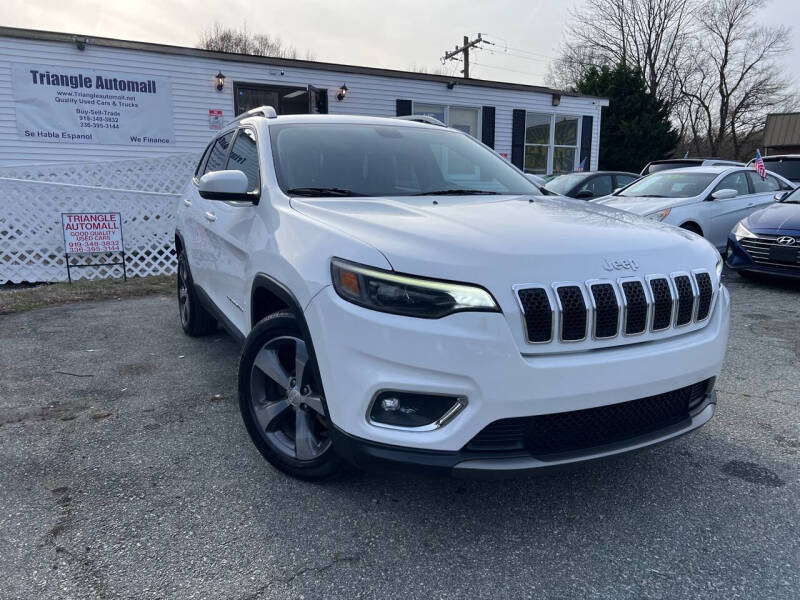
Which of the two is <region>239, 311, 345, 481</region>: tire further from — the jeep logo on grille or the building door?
the building door

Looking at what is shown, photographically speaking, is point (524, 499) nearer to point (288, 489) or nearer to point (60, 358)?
point (288, 489)

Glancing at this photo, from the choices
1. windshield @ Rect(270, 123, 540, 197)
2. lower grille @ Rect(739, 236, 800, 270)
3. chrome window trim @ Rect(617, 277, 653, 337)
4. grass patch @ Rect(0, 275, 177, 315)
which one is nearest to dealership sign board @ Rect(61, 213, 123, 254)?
grass patch @ Rect(0, 275, 177, 315)

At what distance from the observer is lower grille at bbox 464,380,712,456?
2.06 meters

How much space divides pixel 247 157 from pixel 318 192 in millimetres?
865

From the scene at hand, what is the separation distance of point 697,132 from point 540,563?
46.0 metres

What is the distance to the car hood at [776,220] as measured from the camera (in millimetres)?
6953

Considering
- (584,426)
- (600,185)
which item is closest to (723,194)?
(600,185)

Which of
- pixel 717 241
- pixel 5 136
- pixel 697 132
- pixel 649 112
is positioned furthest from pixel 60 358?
pixel 697 132

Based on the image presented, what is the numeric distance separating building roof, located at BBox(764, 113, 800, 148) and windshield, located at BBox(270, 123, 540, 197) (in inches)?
1558

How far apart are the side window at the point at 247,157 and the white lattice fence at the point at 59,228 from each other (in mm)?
5542

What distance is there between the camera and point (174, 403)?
12.1 feet

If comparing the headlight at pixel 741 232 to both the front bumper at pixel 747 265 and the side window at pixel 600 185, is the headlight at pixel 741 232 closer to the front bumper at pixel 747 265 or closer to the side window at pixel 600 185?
the front bumper at pixel 747 265

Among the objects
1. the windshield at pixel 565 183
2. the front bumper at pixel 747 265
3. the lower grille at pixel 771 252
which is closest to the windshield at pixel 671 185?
the front bumper at pixel 747 265

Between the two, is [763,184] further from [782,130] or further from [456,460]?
[782,130]
